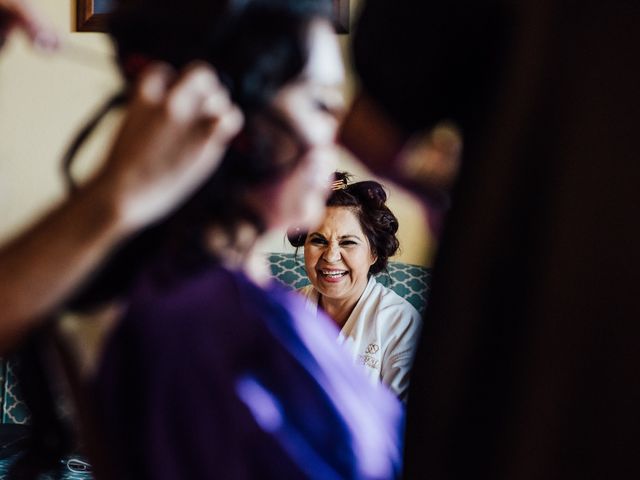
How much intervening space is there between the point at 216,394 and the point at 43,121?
8.15ft

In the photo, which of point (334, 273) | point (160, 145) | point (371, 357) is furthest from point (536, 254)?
point (334, 273)

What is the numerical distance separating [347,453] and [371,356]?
5.00ft

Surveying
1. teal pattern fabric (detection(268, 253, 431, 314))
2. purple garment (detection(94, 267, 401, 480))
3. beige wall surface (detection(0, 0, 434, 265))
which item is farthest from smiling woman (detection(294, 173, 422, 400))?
purple garment (detection(94, 267, 401, 480))

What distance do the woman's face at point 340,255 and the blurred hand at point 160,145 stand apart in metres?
1.81

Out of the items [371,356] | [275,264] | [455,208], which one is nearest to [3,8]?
[455,208]

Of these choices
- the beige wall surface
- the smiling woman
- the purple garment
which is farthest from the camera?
the beige wall surface

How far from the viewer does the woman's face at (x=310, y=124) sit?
0.63m

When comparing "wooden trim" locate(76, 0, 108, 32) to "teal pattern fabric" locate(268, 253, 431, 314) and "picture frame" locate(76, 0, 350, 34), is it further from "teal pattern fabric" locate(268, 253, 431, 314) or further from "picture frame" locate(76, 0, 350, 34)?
"teal pattern fabric" locate(268, 253, 431, 314)

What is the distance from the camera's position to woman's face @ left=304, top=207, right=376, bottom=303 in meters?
2.31

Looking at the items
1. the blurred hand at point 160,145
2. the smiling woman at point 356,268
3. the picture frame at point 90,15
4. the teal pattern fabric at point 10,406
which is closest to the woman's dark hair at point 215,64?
the blurred hand at point 160,145

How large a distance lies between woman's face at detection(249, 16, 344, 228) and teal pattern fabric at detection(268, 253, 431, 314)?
1889 millimetres

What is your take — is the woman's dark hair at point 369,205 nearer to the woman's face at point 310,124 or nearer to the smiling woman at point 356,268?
the smiling woman at point 356,268

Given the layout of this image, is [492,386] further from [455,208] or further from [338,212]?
[338,212]

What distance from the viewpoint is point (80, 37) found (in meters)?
2.68
